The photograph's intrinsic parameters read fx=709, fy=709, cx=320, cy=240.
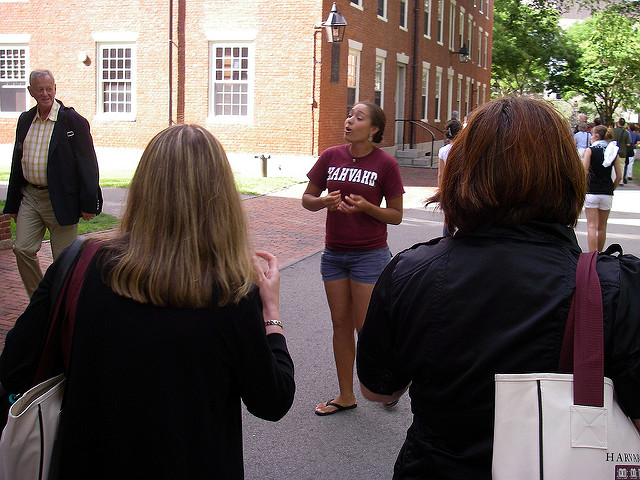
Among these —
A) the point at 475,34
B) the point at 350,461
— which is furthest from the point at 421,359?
the point at 475,34

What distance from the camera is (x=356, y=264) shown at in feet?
14.6

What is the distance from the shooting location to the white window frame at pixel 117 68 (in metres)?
20.9

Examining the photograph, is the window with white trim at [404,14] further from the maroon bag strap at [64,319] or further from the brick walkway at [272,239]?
the maroon bag strap at [64,319]

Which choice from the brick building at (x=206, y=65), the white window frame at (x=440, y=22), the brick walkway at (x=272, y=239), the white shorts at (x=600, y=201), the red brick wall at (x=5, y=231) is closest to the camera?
the brick walkway at (x=272, y=239)

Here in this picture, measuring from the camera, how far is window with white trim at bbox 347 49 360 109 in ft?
70.1

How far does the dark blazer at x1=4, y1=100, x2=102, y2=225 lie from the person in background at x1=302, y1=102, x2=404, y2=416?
8.22 ft

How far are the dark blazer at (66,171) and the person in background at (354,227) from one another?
2.51 m

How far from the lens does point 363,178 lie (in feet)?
14.6

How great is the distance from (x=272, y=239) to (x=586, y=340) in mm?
9149

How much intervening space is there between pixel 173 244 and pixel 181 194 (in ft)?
0.45

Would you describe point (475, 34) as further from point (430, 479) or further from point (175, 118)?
point (430, 479)

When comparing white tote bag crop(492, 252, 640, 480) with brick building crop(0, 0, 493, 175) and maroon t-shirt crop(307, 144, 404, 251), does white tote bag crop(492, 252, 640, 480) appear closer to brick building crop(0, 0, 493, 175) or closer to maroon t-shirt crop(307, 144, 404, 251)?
maroon t-shirt crop(307, 144, 404, 251)

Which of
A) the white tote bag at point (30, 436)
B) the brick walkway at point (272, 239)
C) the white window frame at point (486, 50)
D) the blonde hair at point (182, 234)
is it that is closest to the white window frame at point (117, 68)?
the brick walkway at point (272, 239)

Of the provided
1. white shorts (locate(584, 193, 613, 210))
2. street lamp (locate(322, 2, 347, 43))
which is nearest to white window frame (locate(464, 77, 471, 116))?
street lamp (locate(322, 2, 347, 43))
